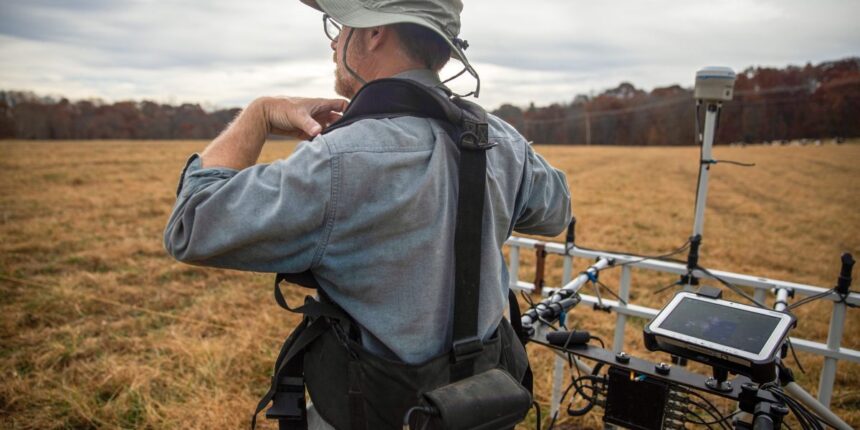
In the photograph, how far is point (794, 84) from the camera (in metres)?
73.4

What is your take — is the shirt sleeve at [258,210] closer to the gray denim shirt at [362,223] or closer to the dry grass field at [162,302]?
the gray denim shirt at [362,223]

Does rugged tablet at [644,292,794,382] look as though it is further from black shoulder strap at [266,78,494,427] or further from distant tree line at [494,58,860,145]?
distant tree line at [494,58,860,145]

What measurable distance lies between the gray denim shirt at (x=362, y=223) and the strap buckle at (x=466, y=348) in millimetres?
57

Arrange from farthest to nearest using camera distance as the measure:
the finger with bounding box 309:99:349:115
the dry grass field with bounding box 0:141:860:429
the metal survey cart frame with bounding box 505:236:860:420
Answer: the dry grass field with bounding box 0:141:860:429, the metal survey cart frame with bounding box 505:236:860:420, the finger with bounding box 309:99:349:115

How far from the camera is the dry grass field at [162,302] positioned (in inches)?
161

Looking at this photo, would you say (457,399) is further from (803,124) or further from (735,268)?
(803,124)

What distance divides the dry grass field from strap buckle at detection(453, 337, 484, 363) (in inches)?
112

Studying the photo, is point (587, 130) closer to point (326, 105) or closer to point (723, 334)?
point (723, 334)

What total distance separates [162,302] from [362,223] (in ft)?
20.6

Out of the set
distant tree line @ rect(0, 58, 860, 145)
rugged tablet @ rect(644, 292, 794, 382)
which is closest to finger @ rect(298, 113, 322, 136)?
rugged tablet @ rect(644, 292, 794, 382)

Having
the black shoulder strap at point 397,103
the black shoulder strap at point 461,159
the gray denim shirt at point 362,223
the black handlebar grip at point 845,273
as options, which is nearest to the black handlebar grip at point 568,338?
the gray denim shirt at point 362,223

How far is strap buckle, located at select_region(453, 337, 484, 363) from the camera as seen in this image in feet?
5.23

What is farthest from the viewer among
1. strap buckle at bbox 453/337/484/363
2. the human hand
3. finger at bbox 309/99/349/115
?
finger at bbox 309/99/349/115

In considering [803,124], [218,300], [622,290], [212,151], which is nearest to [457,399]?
[212,151]
